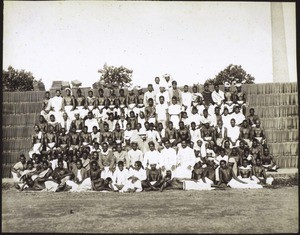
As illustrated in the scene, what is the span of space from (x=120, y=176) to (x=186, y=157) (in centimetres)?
183

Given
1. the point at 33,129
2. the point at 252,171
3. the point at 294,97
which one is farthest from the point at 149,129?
the point at 294,97

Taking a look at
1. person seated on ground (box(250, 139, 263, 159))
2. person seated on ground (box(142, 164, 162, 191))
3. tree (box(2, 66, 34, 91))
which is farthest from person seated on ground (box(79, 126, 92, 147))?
tree (box(2, 66, 34, 91))

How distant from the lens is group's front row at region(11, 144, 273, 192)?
33.1ft

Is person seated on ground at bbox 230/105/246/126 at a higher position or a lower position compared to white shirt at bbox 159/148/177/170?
higher

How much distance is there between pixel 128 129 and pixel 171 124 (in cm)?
125

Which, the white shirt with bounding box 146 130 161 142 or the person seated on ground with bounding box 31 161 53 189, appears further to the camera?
the white shirt with bounding box 146 130 161 142

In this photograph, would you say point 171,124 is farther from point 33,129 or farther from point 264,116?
point 33,129

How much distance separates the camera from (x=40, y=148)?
11609 mm

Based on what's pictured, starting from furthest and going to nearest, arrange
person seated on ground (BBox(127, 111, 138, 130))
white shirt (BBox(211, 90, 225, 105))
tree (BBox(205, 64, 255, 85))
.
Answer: tree (BBox(205, 64, 255, 85)), white shirt (BBox(211, 90, 225, 105)), person seated on ground (BBox(127, 111, 138, 130))

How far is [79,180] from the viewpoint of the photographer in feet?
34.2

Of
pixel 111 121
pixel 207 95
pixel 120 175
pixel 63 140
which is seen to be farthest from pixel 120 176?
pixel 207 95

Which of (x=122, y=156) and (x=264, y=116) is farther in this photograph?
(x=264, y=116)

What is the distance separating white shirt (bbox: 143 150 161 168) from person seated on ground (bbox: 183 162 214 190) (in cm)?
109

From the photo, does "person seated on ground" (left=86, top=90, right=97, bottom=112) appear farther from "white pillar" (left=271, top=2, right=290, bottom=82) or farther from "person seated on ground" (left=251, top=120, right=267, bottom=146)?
"white pillar" (left=271, top=2, right=290, bottom=82)
